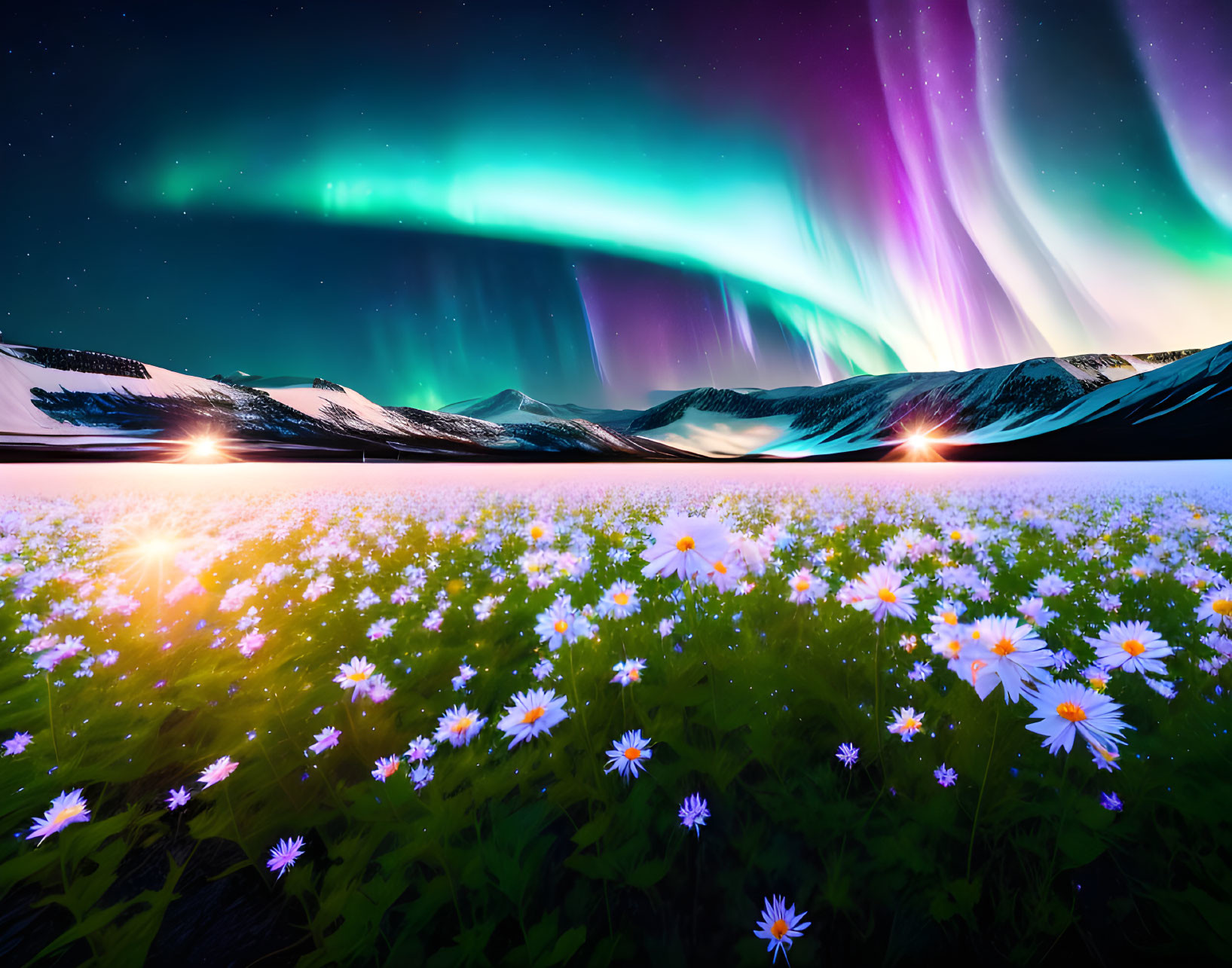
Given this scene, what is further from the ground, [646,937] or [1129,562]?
[1129,562]

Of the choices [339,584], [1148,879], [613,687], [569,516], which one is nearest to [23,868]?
[613,687]

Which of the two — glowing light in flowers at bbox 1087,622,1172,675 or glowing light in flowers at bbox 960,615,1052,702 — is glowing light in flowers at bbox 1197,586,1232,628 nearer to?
glowing light in flowers at bbox 1087,622,1172,675

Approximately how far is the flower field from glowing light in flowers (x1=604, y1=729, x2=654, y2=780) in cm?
2

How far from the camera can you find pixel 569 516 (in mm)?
7574

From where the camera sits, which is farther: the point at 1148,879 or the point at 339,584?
the point at 339,584

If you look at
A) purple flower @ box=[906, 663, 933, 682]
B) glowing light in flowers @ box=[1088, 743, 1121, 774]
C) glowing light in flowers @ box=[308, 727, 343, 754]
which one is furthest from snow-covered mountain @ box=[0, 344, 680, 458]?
glowing light in flowers @ box=[1088, 743, 1121, 774]

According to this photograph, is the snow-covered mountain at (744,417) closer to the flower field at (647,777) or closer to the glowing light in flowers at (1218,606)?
the flower field at (647,777)

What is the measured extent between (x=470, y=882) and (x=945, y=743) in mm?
2131

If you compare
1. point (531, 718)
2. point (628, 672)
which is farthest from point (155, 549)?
point (628, 672)

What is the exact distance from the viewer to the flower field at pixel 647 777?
1.54m

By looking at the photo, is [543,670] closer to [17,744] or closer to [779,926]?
[779,926]

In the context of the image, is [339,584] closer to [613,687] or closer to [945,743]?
[613,687]

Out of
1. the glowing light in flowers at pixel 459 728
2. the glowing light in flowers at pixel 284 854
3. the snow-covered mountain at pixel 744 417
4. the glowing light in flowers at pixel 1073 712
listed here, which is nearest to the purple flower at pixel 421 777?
the glowing light in flowers at pixel 459 728

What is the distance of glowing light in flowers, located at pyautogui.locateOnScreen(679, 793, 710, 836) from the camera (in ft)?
5.94
